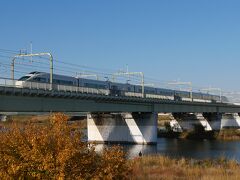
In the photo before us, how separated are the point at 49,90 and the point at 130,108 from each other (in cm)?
2354

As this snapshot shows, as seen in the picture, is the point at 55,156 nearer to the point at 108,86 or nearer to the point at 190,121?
the point at 108,86

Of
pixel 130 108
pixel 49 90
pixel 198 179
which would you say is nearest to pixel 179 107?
pixel 130 108

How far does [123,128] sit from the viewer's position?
7894 centimetres

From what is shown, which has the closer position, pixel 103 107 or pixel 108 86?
pixel 103 107

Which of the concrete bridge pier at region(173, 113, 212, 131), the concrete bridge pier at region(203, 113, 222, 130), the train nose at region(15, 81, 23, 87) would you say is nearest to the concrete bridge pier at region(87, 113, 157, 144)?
the concrete bridge pier at region(173, 113, 212, 131)

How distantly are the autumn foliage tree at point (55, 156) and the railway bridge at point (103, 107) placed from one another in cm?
2907

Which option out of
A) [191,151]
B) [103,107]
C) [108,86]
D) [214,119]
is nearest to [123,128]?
[108,86]

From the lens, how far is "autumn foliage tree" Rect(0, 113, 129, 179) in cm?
1331

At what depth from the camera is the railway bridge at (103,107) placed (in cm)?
4562

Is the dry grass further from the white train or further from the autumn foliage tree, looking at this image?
the white train

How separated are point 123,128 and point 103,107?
1673 cm

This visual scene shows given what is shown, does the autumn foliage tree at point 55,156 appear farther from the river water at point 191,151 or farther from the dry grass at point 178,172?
the river water at point 191,151

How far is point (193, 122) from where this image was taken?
108 meters

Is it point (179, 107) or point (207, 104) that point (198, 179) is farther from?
point (207, 104)
